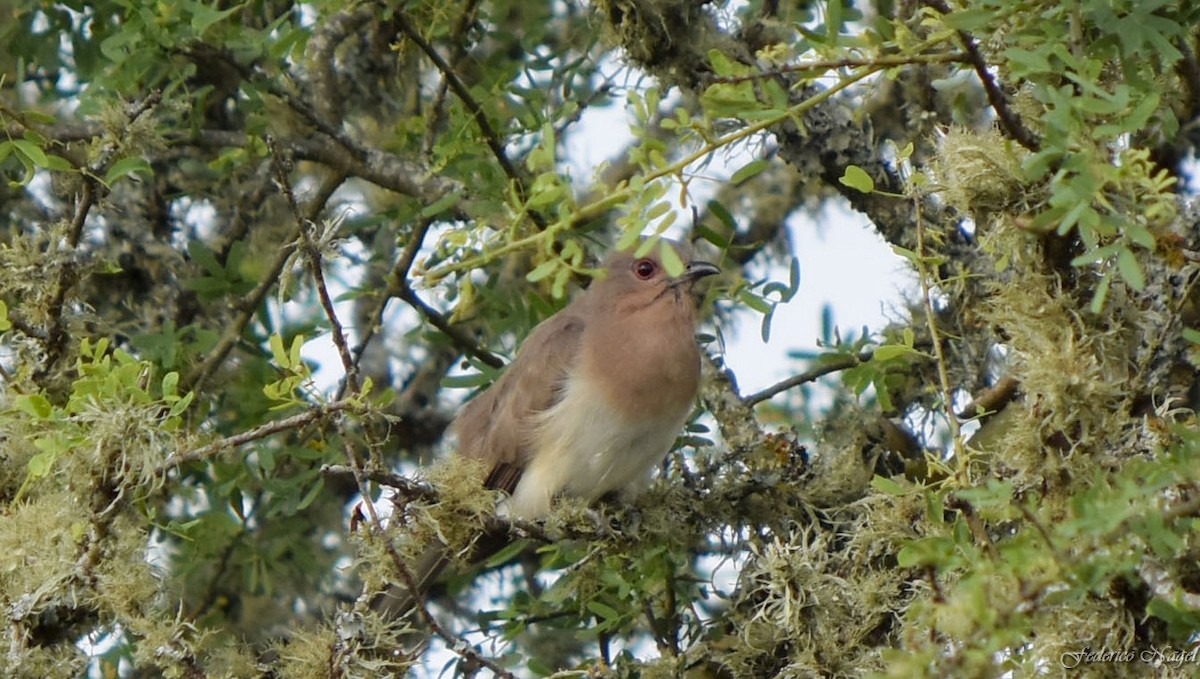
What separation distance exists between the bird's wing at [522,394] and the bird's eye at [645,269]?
34 centimetres

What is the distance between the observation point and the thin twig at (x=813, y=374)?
5664mm

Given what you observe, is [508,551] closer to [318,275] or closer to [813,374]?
[813,374]

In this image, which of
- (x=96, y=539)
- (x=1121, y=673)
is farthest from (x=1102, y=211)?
(x=96, y=539)

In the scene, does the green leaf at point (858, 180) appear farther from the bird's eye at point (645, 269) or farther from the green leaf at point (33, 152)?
the bird's eye at point (645, 269)

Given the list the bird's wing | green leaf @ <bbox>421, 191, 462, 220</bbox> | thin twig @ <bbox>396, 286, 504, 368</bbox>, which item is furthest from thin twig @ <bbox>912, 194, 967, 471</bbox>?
thin twig @ <bbox>396, 286, 504, 368</bbox>

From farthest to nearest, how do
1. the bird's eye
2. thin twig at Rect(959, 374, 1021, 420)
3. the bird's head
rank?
the bird's eye
the bird's head
thin twig at Rect(959, 374, 1021, 420)

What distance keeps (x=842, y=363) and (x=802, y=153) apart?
80 centimetres

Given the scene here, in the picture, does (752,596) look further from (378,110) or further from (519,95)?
(378,110)

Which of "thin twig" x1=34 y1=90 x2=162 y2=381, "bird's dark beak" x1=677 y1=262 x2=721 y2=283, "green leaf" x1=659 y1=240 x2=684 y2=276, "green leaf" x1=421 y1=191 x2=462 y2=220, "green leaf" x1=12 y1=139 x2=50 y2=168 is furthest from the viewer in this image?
"bird's dark beak" x1=677 y1=262 x2=721 y2=283

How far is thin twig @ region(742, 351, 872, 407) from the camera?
5.66 m

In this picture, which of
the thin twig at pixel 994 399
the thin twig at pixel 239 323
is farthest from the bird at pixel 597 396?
the thin twig at pixel 994 399

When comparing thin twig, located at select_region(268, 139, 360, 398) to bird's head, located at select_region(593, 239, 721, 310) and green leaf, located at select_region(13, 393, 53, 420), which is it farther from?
bird's head, located at select_region(593, 239, 721, 310)

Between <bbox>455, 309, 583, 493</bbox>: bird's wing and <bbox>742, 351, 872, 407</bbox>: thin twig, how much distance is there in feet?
2.77

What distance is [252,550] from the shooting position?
6.54 metres
